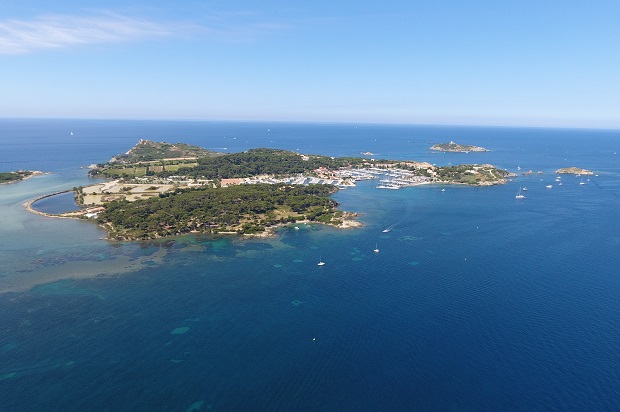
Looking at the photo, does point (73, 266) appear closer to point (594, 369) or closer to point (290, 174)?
point (594, 369)

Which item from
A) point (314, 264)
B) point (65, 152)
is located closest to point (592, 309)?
point (314, 264)

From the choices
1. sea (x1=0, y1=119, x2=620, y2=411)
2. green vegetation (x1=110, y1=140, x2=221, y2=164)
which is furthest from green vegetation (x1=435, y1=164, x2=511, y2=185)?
green vegetation (x1=110, y1=140, x2=221, y2=164)

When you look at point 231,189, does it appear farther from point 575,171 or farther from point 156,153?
point 575,171

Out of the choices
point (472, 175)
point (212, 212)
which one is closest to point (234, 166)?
point (212, 212)

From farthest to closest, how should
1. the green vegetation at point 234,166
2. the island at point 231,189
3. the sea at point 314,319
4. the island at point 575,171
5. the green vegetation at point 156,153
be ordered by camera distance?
the green vegetation at point 156,153, the island at point 575,171, the green vegetation at point 234,166, the island at point 231,189, the sea at point 314,319

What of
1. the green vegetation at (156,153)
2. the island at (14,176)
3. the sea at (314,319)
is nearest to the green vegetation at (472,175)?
the sea at (314,319)

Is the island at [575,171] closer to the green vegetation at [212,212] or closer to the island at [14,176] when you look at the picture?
the green vegetation at [212,212]

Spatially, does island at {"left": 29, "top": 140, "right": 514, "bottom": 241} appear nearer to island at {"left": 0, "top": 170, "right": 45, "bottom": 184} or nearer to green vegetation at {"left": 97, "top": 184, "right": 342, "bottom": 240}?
green vegetation at {"left": 97, "top": 184, "right": 342, "bottom": 240}
